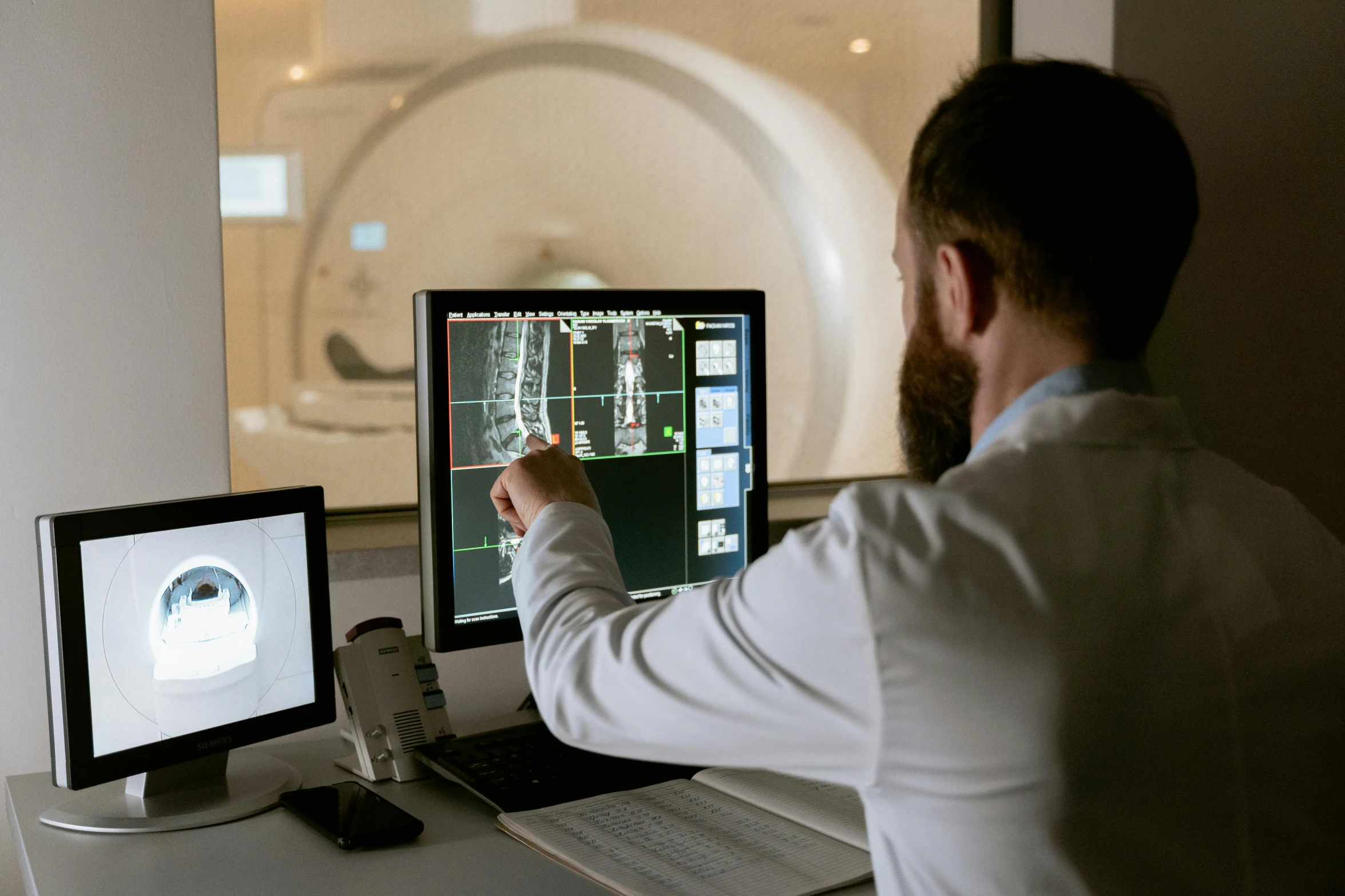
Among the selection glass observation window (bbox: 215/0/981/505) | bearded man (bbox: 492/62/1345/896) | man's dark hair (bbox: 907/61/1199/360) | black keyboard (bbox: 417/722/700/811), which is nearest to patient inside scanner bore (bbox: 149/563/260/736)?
black keyboard (bbox: 417/722/700/811)

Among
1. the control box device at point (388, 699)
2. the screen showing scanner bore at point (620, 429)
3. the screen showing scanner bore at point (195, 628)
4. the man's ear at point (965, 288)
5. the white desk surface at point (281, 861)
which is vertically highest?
the man's ear at point (965, 288)

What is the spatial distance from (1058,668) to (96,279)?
118 centimetres

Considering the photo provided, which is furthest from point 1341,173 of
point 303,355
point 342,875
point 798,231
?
point 342,875

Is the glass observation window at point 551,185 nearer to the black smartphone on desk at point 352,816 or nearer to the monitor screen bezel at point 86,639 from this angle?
the monitor screen bezel at point 86,639

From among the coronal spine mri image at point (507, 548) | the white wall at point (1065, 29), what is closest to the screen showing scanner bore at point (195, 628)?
the coronal spine mri image at point (507, 548)

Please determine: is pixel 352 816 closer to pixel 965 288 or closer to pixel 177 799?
pixel 177 799

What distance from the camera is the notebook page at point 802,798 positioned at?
113cm

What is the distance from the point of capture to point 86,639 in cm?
110

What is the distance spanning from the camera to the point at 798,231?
1.85 meters

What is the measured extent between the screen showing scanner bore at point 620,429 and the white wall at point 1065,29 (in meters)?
0.81

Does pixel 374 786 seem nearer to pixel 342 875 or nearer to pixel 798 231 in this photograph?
pixel 342 875

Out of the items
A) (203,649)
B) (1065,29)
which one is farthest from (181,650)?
(1065,29)

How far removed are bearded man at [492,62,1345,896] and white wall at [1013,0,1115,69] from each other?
3.30 feet

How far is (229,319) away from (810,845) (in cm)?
97
